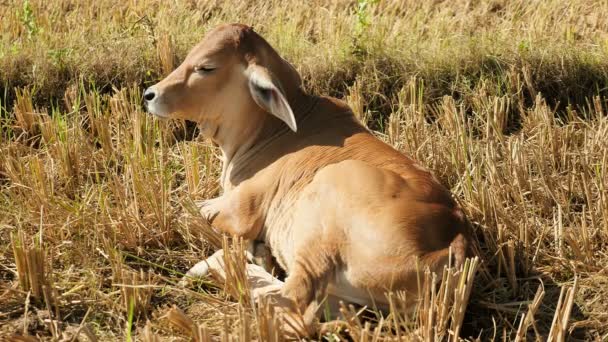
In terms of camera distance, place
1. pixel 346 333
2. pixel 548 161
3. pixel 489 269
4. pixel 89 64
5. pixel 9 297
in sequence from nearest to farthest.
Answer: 1. pixel 346 333
2. pixel 9 297
3. pixel 489 269
4. pixel 548 161
5. pixel 89 64

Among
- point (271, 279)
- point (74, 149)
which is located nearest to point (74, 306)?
point (271, 279)

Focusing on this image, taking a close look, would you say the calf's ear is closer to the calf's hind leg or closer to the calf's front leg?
the calf's front leg

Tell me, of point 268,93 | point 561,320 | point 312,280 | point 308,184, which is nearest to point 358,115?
point 268,93

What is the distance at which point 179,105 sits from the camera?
4.43 m

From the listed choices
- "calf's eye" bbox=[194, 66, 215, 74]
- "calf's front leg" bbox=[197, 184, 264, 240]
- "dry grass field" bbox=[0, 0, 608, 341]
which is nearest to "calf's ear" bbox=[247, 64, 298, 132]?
"calf's eye" bbox=[194, 66, 215, 74]

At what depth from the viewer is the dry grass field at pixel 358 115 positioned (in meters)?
3.82

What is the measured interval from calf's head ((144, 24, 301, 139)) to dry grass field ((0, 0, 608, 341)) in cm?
40

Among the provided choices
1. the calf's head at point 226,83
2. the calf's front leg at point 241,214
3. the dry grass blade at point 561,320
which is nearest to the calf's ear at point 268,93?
the calf's head at point 226,83

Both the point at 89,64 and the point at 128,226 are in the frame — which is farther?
the point at 89,64

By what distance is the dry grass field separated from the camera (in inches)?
150

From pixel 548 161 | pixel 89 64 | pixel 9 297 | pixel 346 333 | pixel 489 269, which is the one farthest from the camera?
pixel 89 64

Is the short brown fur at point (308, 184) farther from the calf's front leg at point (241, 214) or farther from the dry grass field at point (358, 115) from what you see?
the dry grass field at point (358, 115)

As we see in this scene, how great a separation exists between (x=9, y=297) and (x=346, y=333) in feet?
4.50

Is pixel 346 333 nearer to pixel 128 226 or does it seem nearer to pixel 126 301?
pixel 126 301
